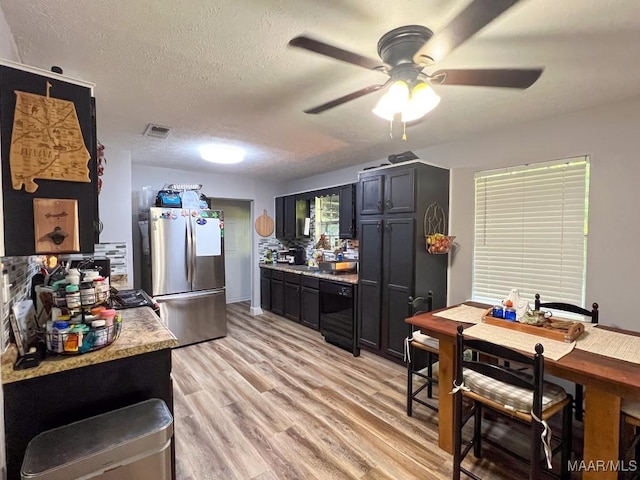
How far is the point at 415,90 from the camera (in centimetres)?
140

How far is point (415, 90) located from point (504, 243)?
83.1 inches

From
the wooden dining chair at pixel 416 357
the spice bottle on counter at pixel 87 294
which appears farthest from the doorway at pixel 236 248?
the spice bottle on counter at pixel 87 294

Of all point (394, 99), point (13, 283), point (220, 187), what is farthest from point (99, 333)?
point (220, 187)

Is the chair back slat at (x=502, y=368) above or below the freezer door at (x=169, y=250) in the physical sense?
below

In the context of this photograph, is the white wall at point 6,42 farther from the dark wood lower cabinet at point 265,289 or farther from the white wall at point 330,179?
the dark wood lower cabinet at point 265,289

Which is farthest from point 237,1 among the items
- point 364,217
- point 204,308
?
point 204,308

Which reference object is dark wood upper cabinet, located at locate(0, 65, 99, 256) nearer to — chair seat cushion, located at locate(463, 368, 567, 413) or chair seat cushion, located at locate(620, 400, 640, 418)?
chair seat cushion, located at locate(463, 368, 567, 413)

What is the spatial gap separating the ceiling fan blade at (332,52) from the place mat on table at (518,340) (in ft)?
5.43

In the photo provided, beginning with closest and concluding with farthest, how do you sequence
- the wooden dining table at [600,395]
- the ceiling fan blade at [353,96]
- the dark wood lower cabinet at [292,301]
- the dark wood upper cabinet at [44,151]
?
the dark wood upper cabinet at [44,151], the wooden dining table at [600,395], the ceiling fan blade at [353,96], the dark wood lower cabinet at [292,301]

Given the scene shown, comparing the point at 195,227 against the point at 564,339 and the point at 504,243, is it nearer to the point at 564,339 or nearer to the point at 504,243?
the point at 504,243

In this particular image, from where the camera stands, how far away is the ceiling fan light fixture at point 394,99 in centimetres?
138

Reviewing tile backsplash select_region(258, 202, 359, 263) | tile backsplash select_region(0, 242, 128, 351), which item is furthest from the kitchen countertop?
tile backsplash select_region(0, 242, 128, 351)

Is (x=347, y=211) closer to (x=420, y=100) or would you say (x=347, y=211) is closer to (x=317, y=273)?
(x=317, y=273)

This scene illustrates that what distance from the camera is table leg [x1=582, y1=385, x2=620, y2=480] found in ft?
4.60
